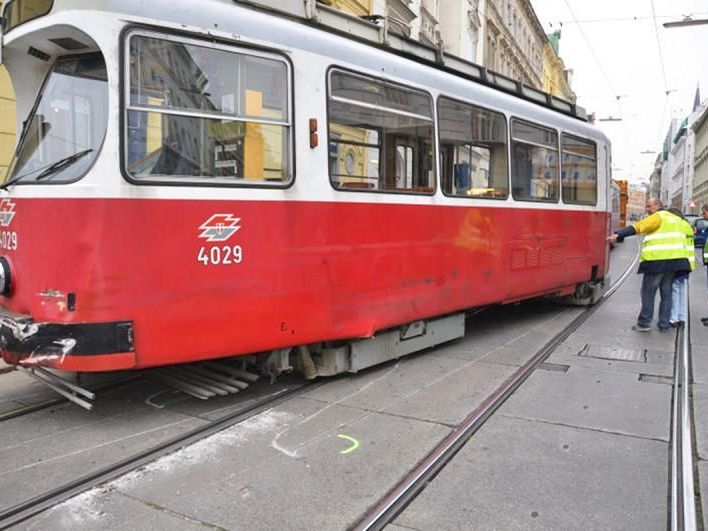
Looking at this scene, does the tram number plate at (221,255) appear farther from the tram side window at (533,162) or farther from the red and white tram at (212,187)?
the tram side window at (533,162)

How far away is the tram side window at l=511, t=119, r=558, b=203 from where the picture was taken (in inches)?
288

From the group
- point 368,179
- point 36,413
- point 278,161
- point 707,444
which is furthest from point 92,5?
point 707,444

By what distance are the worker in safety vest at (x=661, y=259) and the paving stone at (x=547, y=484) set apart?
430cm

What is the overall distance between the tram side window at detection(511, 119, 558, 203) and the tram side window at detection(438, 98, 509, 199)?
0.78 feet

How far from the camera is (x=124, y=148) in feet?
12.8

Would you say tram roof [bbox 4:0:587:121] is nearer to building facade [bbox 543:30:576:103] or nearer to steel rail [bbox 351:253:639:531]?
steel rail [bbox 351:253:639:531]

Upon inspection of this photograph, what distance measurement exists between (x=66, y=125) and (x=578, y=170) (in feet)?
23.6

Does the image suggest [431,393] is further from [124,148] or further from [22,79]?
[22,79]

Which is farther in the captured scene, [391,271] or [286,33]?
[391,271]

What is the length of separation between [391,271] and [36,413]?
3.09 metres

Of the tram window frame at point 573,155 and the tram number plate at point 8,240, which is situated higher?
the tram window frame at point 573,155

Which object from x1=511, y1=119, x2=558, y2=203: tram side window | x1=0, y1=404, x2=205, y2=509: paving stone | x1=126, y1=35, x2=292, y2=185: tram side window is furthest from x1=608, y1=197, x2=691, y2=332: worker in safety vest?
x1=0, y1=404, x2=205, y2=509: paving stone

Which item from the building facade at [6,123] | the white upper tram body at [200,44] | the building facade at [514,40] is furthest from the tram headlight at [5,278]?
the building facade at [514,40]

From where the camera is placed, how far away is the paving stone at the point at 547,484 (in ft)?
10.2
